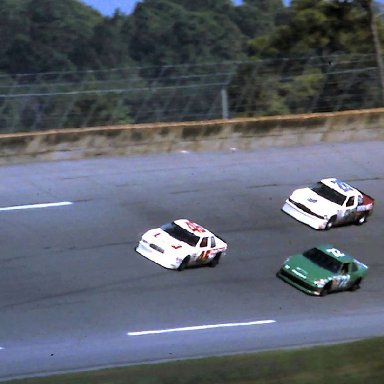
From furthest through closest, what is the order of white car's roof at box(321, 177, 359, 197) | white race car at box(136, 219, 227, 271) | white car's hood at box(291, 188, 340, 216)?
white car's roof at box(321, 177, 359, 197), white car's hood at box(291, 188, 340, 216), white race car at box(136, 219, 227, 271)

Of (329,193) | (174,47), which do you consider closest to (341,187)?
(329,193)

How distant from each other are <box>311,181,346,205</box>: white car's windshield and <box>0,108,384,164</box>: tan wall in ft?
14.2

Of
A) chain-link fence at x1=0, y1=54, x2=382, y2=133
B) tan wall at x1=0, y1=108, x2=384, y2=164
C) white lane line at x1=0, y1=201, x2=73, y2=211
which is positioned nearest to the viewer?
white lane line at x1=0, y1=201, x2=73, y2=211

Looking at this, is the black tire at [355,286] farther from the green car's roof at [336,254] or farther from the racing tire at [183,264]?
the racing tire at [183,264]

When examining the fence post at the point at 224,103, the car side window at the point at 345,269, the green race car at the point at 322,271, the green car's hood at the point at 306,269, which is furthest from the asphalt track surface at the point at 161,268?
the fence post at the point at 224,103

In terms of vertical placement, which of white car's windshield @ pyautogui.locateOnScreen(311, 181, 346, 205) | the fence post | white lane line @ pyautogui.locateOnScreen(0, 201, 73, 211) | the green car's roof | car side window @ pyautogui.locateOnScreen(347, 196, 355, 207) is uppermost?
the fence post

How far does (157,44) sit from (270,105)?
67.9ft

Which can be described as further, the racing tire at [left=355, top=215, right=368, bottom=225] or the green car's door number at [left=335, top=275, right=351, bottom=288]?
the racing tire at [left=355, top=215, right=368, bottom=225]

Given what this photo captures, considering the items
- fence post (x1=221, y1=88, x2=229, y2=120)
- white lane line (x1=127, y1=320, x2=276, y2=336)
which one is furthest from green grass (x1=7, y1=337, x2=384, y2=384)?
fence post (x1=221, y1=88, x2=229, y2=120)

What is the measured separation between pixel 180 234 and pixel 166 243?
20.1 inches

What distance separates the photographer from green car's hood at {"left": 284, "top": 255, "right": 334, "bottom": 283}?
18997mm

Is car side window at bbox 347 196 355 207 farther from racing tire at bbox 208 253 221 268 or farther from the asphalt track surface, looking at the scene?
racing tire at bbox 208 253 221 268

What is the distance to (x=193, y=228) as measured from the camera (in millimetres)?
20125

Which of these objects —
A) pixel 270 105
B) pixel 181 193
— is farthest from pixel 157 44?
pixel 181 193
